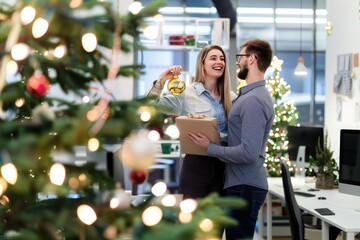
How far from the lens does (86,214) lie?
1.18 m

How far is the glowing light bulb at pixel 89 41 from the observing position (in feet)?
3.86

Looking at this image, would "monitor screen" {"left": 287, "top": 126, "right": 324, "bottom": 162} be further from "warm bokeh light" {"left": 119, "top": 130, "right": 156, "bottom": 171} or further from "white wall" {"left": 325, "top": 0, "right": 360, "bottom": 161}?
"warm bokeh light" {"left": 119, "top": 130, "right": 156, "bottom": 171}

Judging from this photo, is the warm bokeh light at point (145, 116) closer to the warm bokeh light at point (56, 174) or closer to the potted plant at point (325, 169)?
the warm bokeh light at point (56, 174)

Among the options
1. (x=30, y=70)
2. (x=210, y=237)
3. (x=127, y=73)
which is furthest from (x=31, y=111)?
(x=210, y=237)

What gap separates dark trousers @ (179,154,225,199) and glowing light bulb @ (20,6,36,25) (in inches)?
74.8

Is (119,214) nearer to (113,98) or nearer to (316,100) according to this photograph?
(113,98)

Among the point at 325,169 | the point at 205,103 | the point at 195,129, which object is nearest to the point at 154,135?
the point at 195,129

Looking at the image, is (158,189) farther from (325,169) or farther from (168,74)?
(325,169)

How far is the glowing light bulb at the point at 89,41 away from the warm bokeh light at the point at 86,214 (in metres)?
0.34

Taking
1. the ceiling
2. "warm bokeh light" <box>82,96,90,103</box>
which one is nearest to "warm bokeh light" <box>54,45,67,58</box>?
"warm bokeh light" <box>82,96,90,103</box>

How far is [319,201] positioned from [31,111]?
2886 mm

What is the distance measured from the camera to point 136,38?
132 cm

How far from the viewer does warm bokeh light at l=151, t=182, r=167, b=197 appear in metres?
1.31

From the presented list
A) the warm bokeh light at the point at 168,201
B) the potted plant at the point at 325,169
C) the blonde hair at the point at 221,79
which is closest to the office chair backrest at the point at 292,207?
the blonde hair at the point at 221,79
